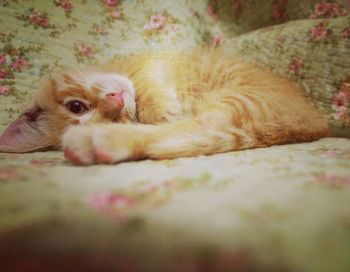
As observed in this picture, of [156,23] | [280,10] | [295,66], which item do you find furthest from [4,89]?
[280,10]

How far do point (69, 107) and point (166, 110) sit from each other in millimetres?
356

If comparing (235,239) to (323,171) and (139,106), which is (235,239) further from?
(139,106)

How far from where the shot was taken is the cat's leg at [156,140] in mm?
744

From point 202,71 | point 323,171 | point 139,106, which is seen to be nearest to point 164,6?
point 202,71

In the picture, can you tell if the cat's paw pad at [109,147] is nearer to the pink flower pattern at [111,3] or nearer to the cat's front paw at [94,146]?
the cat's front paw at [94,146]

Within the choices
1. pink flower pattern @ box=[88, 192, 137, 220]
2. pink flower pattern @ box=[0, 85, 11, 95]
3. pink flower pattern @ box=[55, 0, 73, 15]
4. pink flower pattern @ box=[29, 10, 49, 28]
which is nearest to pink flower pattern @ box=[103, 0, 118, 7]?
pink flower pattern @ box=[55, 0, 73, 15]

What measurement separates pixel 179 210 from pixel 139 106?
810mm

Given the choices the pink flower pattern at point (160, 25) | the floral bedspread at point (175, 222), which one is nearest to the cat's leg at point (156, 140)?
the floral bedspread at point (175, 222)

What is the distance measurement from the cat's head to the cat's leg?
0.28m

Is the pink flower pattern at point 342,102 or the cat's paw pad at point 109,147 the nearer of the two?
the cat's paw pad at point 109,147

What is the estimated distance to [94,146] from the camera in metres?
0.74

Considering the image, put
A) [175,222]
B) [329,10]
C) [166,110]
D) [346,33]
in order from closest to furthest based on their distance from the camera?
1. [175,222]
2. [166,110]
3. [346,33]
4. [329,10]

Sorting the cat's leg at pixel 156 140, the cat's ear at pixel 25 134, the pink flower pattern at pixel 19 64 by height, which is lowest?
the cat's ear at pixel 25 134

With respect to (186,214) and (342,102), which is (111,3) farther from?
(186,214)
